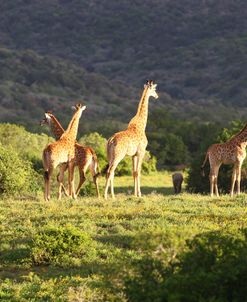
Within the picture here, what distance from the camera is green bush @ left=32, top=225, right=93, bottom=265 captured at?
13.8 m

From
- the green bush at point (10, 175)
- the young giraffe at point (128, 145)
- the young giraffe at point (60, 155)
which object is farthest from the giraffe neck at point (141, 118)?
the green bush at point (10, 175)

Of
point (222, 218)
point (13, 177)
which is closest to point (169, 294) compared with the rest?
point (222, 218)

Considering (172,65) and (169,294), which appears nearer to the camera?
(169,294)

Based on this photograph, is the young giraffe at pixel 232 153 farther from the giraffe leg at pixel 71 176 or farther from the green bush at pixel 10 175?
the green bush at pixel 10 175

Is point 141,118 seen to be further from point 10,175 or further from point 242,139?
point 10,175

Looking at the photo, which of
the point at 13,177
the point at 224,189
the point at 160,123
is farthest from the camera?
the point at 160,123

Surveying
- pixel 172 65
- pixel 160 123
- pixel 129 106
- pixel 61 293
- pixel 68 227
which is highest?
pixel 172 65

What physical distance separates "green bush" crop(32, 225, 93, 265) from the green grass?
0.09 ft

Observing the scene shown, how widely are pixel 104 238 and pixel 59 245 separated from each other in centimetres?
117

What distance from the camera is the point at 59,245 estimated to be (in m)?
13.9

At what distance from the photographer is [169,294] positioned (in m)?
8.94

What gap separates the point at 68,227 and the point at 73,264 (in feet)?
3.21

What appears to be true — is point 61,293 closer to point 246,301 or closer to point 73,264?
point 73,264

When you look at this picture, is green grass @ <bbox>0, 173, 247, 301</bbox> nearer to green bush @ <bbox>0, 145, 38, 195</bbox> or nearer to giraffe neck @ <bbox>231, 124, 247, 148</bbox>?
giraffe neck @ <bbox>231, 124, 247, 148</bbox>
